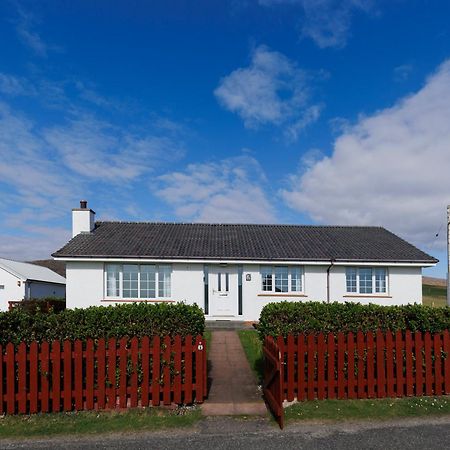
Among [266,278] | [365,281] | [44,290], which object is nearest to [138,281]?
[266,278]

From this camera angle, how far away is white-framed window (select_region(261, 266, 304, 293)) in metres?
16.8

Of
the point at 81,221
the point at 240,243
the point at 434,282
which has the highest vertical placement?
the point at 81,221

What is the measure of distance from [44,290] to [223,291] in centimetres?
1915

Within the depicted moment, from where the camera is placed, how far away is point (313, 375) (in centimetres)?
659

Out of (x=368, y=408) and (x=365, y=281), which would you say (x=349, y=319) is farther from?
(x=365, y=281)

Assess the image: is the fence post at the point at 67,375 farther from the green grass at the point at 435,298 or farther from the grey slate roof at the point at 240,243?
the green grass at the point at 435,298

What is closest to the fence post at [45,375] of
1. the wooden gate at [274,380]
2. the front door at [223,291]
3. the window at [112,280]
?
the wooden gate at [274,380]

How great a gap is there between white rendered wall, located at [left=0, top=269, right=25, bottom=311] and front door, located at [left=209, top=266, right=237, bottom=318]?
16290 millimetres

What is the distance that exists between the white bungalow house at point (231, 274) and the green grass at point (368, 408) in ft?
32.3

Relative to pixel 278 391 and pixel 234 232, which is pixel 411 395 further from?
pixel 234 232

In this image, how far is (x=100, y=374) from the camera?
6.24 meters

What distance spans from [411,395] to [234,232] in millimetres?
14195

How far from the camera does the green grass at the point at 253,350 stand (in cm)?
860

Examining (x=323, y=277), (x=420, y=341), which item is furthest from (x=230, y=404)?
(x=323, y=277)
